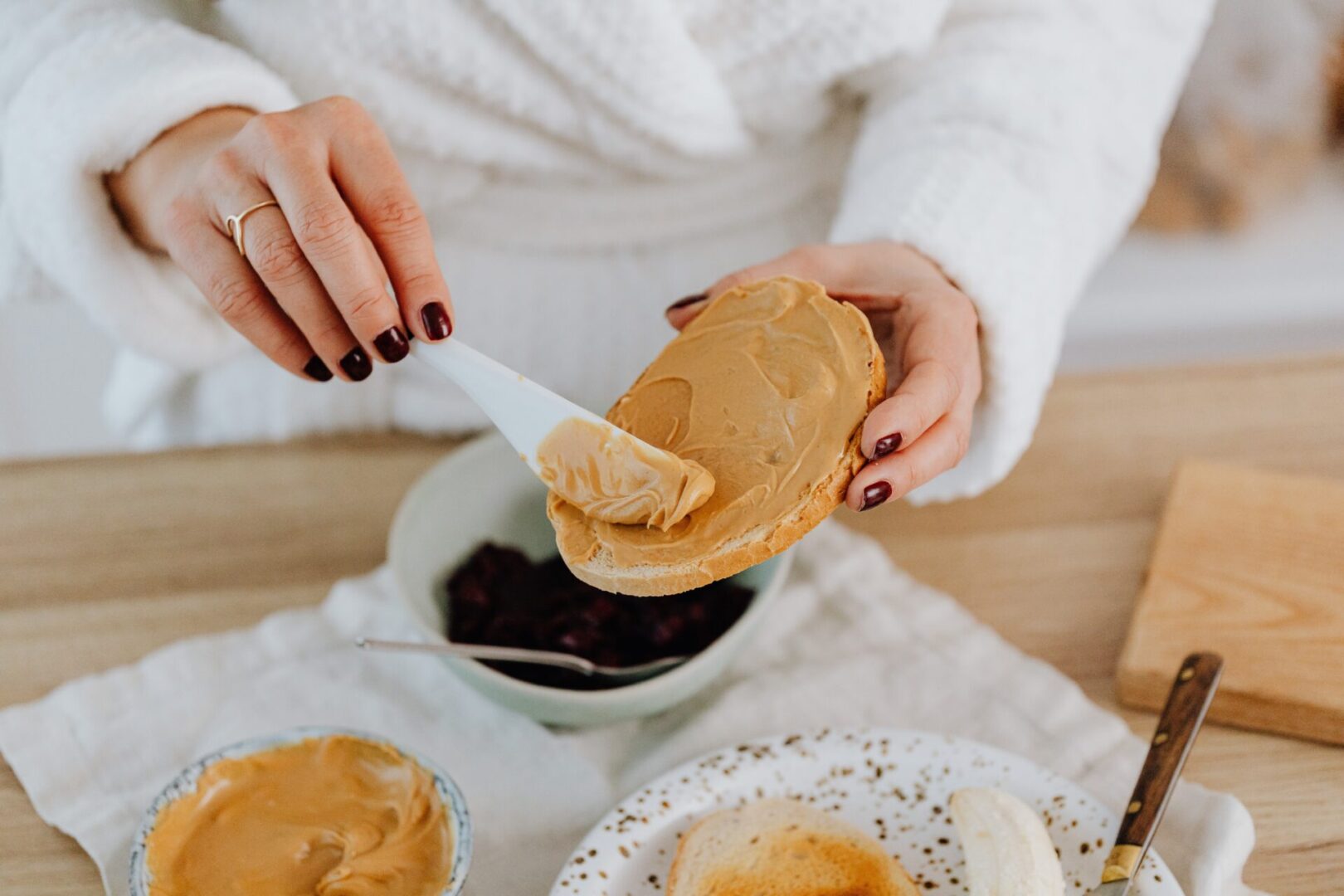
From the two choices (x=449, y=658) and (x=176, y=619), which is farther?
(x=176, y=619)

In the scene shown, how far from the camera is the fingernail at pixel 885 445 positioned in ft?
2.36

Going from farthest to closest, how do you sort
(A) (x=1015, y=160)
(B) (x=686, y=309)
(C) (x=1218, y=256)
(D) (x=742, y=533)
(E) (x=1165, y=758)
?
(C) (x=1218, y=256) < (A) (x=1015, y=160) < (B) (x=686, y=309) < (E) (x=1165, y=758) < (D) (x=742, y=533)

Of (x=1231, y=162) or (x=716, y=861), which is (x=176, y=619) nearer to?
(x=716, y=861)

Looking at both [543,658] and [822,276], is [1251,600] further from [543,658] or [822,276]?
[543,658]

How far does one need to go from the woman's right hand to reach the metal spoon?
224mm

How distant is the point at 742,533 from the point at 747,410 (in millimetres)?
96

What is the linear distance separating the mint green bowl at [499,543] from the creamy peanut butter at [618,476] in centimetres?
19

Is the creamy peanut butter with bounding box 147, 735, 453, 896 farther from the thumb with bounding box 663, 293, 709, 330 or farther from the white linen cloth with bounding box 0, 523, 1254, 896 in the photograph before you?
the thumb with bounding box 663, 293, 709, 330

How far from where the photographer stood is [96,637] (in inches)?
40.1

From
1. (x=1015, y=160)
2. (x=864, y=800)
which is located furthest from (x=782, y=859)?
(x=1015, y=160)

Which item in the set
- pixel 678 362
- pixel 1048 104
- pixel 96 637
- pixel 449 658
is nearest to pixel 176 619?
pixel 96 637

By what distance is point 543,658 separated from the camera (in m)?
0.88

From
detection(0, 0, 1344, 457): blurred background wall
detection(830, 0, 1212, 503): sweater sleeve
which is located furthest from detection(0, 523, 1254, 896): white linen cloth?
detection(0, 0, 1344, 457): blurred background wall

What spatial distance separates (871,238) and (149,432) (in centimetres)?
96
